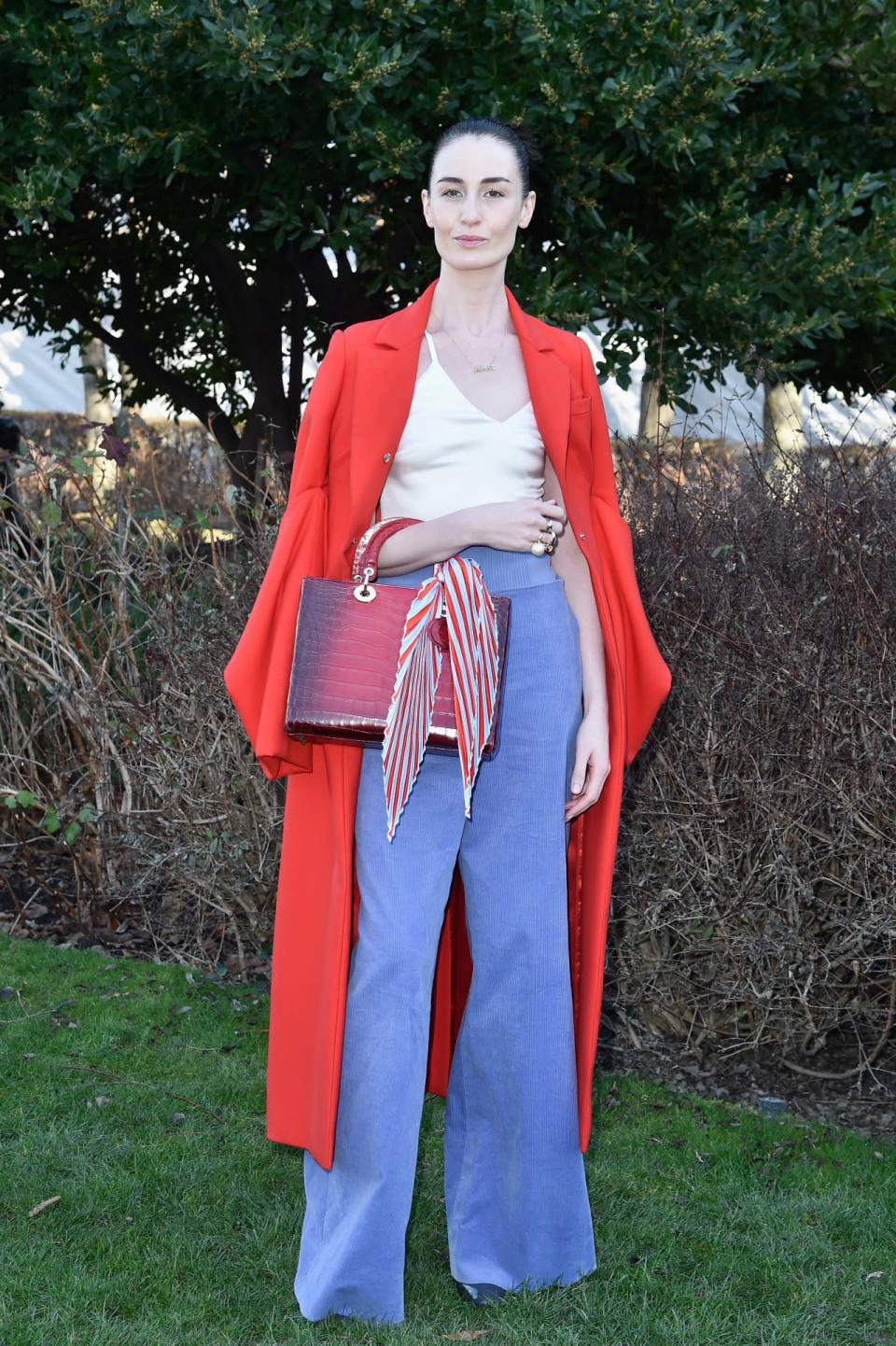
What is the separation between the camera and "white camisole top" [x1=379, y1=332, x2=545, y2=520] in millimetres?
2484

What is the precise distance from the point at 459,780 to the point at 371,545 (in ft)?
1.53

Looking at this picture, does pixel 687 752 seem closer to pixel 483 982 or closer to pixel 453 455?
pixel 483 982

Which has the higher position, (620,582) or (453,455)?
(453,455)

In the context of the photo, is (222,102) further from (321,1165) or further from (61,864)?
(321,1165)

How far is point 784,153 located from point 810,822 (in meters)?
4.35

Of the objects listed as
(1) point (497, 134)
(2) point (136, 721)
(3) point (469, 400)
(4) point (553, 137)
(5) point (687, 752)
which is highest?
(4) point (553, 137)

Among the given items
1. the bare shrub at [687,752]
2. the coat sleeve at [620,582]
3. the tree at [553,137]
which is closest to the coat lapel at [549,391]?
the coat sleeve at [620,582]

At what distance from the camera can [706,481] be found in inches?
183

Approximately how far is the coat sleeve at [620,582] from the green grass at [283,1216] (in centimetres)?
119

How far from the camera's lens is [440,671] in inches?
95.3

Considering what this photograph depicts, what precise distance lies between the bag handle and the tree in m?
2.79

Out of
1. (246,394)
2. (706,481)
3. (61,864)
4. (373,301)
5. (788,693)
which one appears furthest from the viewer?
(246,394)

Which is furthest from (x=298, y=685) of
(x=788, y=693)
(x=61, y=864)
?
(x=61, y=864)

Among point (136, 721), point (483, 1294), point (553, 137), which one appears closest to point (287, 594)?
point (483, 1294)
